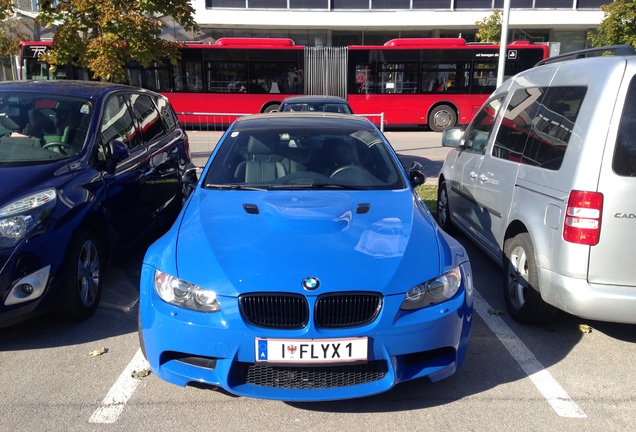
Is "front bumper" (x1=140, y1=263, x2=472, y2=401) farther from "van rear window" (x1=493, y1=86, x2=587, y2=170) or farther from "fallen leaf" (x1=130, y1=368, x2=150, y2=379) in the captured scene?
"van rear window" (x1=493, y1=86, x2=587, y2=170)

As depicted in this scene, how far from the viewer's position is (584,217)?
3.41m

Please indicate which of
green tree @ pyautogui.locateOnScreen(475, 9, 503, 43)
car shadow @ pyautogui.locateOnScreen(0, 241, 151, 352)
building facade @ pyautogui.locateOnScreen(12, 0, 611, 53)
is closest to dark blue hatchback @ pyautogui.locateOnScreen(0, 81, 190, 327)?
car shadow @ pyautogui.locateOnScreen(0, 241, 151, 352)

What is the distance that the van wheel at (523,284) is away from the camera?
4016mm

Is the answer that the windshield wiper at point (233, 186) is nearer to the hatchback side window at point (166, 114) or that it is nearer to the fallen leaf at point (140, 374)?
the fallen leaf at point (140, 374)

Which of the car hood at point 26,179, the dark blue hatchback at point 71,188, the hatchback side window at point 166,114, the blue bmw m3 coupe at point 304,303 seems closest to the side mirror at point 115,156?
the dark blue hatchback at point 71,188

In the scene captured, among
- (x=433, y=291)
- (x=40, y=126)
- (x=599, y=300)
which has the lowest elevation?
(x=599, y=300)

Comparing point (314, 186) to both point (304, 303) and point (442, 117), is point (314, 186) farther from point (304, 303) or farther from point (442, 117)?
point (442, 117)

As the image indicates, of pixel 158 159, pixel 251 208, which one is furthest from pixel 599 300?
pixel 158 159

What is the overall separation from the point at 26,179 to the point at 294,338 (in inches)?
96.9

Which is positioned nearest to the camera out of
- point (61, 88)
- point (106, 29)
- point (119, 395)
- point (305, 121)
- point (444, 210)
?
point (119, 395)

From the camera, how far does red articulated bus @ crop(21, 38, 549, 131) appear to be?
1955cm

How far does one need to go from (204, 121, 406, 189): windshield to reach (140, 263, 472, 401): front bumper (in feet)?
4.69

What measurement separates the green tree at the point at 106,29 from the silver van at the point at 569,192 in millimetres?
6525

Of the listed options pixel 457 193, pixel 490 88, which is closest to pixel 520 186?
pixel 457 193
